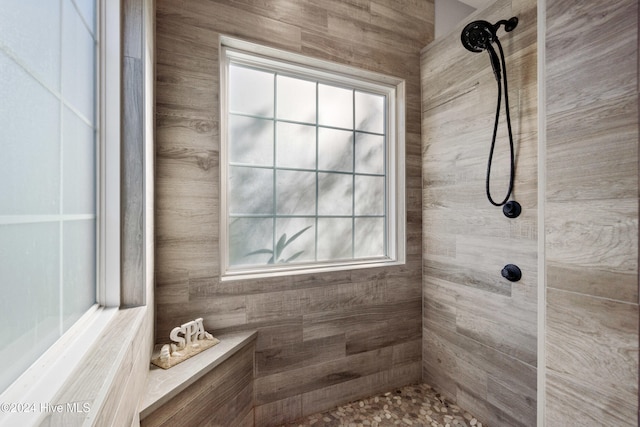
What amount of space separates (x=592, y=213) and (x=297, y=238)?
1264 mm

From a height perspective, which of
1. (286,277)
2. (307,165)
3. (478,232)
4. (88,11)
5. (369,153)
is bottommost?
(286,277)

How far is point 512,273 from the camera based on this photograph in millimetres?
1433

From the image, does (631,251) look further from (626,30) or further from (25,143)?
(25,143)

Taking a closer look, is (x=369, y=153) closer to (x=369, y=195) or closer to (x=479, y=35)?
(x=369, y=195)

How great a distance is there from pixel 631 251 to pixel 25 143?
1414 mm

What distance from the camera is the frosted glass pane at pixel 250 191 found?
1.61 meters

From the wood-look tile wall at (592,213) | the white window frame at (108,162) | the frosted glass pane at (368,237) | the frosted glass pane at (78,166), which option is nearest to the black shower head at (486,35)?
the wood-look tile wall at (592,213)

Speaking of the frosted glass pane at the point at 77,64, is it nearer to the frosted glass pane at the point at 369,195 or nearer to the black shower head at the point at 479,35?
the frosted glass pane at the point at 369,195

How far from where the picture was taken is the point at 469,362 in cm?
167

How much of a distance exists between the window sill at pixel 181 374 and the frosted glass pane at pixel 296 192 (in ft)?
2.34

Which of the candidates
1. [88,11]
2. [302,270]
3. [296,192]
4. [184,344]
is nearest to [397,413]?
[302,270]

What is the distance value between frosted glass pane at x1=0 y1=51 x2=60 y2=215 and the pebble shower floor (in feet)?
5.11

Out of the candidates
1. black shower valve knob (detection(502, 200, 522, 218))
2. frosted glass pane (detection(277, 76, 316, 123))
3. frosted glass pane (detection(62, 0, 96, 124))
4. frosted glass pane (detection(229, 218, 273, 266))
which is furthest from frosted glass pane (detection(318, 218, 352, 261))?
frosted glass pane (detection(62, 0, 96, 124))

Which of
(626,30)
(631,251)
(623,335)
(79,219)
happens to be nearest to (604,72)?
(626,30)
